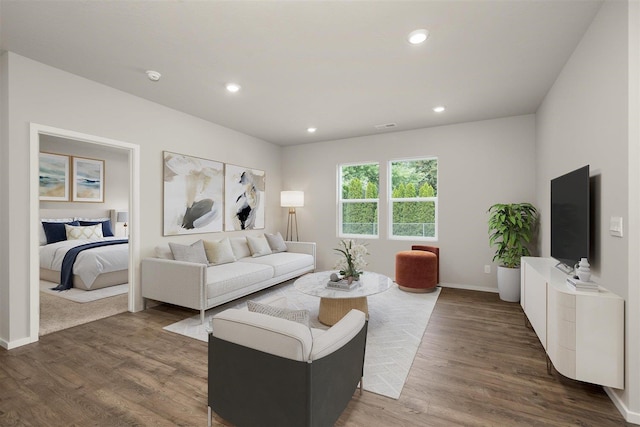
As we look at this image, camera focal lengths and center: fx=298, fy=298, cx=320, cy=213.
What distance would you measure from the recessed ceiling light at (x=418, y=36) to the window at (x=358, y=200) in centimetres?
310

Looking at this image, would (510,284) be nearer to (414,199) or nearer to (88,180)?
(414,199)

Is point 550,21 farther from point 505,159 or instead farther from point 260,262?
point 260,262

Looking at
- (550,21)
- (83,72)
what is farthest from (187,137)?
(550,21)

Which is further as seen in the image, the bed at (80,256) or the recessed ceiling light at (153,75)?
the bed at (80,256)

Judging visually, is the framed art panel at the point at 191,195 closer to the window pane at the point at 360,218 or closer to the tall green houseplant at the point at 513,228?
the window pane at the point at 360,218

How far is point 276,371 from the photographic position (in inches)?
55.6

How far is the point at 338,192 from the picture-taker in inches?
229

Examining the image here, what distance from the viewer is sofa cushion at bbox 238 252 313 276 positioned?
4457mm

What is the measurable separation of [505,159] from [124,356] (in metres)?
5.26

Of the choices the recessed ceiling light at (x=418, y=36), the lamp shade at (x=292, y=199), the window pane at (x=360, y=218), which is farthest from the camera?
the lamp shade at (x=292, y=199)

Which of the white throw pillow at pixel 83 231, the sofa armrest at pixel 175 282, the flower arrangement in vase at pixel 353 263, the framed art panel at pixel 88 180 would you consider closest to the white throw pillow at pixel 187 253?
the sofa armrest at pixel 175 282

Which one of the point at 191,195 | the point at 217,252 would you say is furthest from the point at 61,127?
the point at 217,252

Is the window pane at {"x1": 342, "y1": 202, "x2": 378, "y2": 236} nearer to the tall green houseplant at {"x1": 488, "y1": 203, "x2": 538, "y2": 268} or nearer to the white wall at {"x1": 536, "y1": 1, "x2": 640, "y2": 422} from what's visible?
the tall green houseplant at {"x1": 488, "y1": 203, "x2": 538, "y2": 268}

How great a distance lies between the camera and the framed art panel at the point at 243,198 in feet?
16.4
